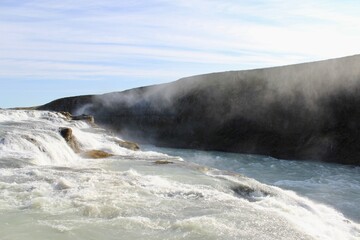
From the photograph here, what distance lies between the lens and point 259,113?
56031 mm

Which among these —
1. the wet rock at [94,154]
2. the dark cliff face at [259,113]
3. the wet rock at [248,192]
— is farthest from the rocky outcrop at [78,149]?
the dark cliff face at [259,113]

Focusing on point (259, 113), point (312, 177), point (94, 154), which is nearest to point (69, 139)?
point (94, 154)

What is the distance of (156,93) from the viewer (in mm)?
71750

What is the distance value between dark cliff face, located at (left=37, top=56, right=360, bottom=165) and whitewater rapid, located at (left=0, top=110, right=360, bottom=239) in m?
30.0

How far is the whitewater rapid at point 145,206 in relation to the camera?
10.1 m

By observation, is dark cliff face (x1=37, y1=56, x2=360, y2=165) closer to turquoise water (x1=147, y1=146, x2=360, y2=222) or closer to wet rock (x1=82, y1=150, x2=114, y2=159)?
turquoise water (x1=147, y1=146, x2=360, y2=222)

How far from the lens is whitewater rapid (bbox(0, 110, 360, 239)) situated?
10.1 m

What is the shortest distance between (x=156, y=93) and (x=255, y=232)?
6204cm

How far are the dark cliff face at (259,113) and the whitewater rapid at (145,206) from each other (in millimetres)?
29963

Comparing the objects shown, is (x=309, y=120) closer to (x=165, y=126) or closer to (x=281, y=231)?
(x=165, y=126)

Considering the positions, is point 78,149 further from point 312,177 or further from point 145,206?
point 312,177

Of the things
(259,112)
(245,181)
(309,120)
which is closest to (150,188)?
(245,181)

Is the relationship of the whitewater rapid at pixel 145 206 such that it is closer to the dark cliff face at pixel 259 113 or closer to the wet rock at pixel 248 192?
the wet rock at pixel 248 192

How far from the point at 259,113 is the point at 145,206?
45308mm
